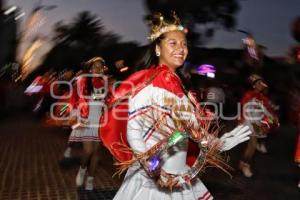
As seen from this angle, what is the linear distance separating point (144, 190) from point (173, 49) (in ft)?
3.44

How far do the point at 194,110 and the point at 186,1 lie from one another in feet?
76.4

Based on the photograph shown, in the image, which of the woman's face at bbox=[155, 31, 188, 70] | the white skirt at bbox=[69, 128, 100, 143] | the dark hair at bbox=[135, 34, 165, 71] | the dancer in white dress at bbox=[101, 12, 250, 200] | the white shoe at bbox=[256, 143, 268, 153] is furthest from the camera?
the white shoe at bbox=[256, 143, 268, 153]

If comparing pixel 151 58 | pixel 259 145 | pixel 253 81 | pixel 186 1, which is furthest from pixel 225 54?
pixel 151 58

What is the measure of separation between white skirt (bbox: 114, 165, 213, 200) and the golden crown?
1.02 metres

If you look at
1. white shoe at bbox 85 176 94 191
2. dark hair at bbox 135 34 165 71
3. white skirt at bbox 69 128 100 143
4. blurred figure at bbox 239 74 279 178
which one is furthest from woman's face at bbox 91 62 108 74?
dark hair at bbox 135 34 165 71

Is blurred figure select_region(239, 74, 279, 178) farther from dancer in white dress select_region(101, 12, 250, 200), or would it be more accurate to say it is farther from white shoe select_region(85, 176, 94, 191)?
dancer in white dress select_region(101, 12, 250, 200)

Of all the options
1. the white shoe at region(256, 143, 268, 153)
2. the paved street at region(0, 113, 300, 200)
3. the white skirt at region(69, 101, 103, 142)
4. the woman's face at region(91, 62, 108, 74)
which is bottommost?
A: the paved street at region(0, 113, 300, 200)

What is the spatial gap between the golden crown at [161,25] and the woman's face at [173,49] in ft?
0.14

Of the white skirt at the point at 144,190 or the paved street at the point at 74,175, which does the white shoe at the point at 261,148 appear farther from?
the white skirt at the point at 144,190

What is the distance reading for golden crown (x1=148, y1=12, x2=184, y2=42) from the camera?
3084mm

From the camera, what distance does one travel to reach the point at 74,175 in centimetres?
735

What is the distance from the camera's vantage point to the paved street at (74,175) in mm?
6137

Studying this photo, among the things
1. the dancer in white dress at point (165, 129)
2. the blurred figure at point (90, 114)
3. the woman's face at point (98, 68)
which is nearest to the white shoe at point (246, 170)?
the blurred figure at point (90, 114)

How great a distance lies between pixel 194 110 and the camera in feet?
9.94
